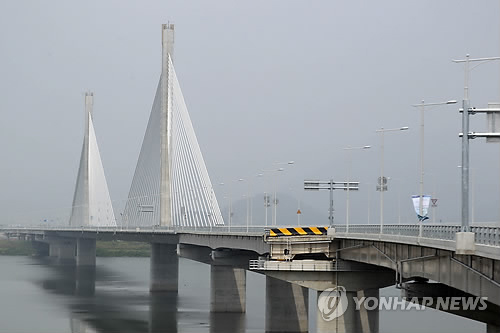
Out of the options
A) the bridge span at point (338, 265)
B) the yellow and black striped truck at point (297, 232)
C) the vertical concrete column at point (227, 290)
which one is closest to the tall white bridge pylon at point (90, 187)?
the bridge span at point (338, 265)

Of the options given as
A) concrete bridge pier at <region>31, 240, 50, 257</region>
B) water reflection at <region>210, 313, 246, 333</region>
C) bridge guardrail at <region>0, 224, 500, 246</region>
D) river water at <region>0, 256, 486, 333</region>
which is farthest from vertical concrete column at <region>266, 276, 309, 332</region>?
concrete bridge pier at <region>31, 240, 50, 257</region>

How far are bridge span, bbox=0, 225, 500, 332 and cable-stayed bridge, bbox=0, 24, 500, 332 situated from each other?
53mm

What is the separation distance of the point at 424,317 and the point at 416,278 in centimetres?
3044

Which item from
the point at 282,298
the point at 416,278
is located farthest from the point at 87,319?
the point at 416,278

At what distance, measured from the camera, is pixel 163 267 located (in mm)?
95312

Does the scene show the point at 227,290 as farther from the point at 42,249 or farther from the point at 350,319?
the point at 42,249

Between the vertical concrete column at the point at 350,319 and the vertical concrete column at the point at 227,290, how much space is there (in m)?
23.4

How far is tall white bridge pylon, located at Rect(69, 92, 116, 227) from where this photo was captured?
134125mm

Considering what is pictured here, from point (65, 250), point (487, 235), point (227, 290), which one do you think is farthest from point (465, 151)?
point (65, 250)

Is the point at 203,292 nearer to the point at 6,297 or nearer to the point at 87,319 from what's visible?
the point at 6,297

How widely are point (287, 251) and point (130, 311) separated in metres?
26.2

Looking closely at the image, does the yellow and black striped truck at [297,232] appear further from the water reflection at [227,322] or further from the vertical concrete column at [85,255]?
the vertical concrete column at [85,255]

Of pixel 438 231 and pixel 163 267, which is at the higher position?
pixel 438 231

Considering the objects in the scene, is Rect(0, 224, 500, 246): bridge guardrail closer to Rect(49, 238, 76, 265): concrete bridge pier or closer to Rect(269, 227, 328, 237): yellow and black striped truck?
Rect(269, 227, 328, 237): yellow and black striped truck
